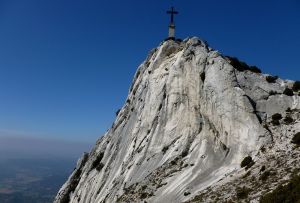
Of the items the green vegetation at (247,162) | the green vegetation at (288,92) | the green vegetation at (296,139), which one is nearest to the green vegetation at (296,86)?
the green vegetation at (288,92)

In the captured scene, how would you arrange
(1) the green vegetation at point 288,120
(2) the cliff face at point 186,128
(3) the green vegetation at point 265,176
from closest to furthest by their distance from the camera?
(3) the green vegetation at point 265,176 → (2) the cliff face at point 186,128 → (1) the green vegetation at point 288,120

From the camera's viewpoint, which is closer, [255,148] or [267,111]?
[255,148]

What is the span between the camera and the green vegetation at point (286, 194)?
25109 mm

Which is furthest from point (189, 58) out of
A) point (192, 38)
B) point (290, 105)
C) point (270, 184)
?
point (270, 184)

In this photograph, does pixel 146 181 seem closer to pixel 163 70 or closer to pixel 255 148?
pixel 255 148

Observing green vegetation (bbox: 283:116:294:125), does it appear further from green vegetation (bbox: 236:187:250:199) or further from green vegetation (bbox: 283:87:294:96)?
green vegetation (bbox: 236:187:250:199)

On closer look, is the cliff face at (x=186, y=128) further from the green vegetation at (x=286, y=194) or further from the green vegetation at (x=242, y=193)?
the green vegetation at (x=286, y=194)

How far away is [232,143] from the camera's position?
40.7 metres

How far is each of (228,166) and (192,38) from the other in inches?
920

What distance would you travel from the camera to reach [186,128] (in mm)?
48656

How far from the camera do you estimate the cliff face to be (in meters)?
39.4

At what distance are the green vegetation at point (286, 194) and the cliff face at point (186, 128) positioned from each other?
823 cm

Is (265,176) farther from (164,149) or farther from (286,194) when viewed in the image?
(164,149)

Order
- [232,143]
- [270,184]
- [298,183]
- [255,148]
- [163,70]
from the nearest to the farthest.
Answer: [298,183]
[270,184]
[255,148]
[232,143]
[163,70]
